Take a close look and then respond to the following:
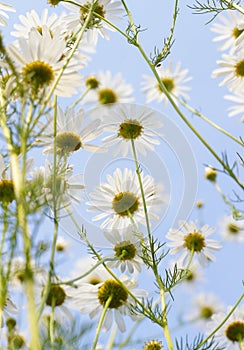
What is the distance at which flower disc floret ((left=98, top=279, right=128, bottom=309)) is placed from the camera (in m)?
0.88

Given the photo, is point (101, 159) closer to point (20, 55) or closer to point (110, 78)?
point (20, 55)

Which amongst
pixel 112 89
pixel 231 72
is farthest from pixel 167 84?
pixel 231 72

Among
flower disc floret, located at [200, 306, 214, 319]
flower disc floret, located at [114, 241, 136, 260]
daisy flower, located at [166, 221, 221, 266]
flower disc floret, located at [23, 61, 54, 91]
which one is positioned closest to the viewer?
flower disc floret, located at [23, 61, 54, 91]

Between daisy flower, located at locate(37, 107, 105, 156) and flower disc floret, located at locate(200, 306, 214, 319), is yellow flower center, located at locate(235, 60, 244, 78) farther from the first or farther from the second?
flower disc floret, located at locate(200, 306, 214, 319)

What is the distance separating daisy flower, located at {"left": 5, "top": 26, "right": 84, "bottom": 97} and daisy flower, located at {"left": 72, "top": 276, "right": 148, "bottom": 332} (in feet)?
1.35

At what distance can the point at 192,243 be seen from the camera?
1150 mm

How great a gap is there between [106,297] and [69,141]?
0.30 meters

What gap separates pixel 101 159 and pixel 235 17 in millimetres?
613

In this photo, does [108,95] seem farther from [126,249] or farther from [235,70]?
[126,249]

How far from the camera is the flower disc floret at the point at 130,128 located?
1.06 m

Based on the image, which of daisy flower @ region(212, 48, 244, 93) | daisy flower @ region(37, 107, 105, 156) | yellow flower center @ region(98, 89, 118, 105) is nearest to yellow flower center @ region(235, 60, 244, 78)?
daisy flower @ region(212, 48, 244, 93)

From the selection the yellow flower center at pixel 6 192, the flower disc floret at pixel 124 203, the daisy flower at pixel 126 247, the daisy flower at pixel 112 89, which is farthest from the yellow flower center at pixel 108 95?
the yellow flower center at pixel 6 192

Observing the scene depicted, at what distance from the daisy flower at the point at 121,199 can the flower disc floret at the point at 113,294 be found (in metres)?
0.11

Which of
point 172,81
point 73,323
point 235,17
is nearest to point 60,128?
point 73,323
